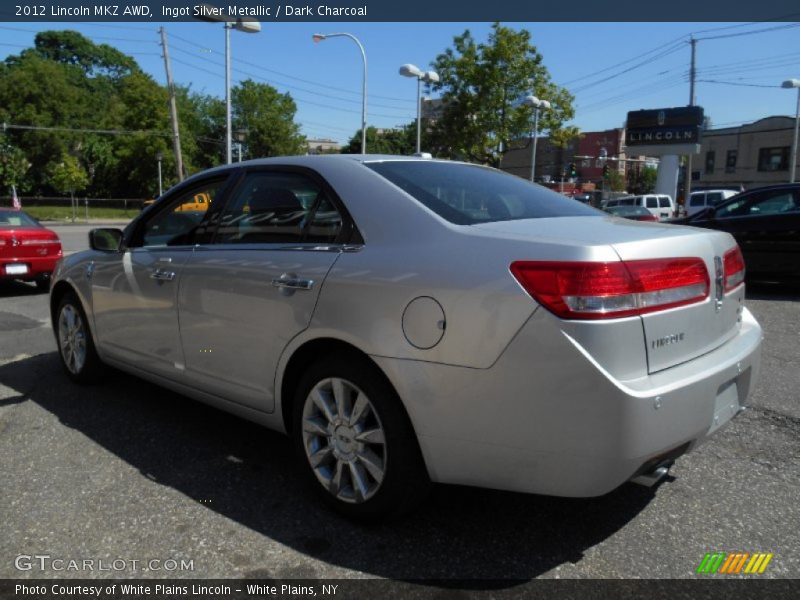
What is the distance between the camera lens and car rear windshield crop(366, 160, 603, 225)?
2.73m

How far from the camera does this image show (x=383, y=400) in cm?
252

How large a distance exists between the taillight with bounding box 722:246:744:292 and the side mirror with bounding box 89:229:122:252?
3.65 meters

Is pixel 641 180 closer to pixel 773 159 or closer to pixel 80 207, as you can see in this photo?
pixel 773 159

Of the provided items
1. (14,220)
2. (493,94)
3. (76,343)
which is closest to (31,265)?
(14,220)

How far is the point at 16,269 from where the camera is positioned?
31.4 feet

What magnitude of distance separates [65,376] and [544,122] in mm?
31366

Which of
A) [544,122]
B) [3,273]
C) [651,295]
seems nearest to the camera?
[651,295]

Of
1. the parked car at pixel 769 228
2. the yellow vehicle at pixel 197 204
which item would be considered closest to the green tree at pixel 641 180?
the parked car at pixel 769 228

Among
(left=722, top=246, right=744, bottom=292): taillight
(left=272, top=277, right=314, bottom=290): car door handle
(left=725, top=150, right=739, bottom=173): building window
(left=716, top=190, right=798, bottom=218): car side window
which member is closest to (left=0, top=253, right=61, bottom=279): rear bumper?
(left=272, top=277, right=314, bottom=290): car door handle

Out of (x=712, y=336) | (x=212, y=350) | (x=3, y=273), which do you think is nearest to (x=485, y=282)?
(x=712, y=336)

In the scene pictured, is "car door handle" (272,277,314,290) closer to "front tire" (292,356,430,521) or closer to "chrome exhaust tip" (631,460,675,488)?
"front tire" (292,356,430,521)

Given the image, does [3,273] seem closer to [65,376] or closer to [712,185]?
[65,376]

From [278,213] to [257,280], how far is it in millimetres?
404

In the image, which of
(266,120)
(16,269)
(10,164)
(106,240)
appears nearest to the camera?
(106,240)
